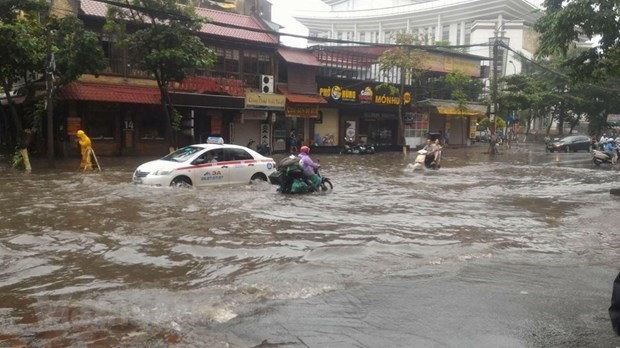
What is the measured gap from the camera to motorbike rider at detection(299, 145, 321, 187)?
13805mm

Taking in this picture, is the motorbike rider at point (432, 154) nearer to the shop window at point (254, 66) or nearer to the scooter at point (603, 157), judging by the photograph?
the scooter at point (603, 157)

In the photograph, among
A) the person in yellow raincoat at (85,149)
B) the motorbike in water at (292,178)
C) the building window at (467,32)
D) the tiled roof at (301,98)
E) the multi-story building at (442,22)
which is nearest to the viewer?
the motorbike in water at (292,178)

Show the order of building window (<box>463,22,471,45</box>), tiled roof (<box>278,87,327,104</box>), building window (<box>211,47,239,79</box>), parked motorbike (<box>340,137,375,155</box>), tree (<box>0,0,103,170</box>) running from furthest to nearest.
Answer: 1. building window (<box>463,22,471,45</box>)
2. parked motorbike (<box>340,137,375,155</box>)
3. tiled roof (<box>278,87,327,104</box>)
4. building window (<box>211,47,239,79</box>)
5. tree (<box>0,0,103,170</box>)

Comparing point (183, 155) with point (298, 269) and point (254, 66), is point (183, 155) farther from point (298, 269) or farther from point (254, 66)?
point (254, 66)

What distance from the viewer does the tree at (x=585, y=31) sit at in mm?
12227

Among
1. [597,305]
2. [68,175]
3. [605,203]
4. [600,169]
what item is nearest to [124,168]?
[68,175]

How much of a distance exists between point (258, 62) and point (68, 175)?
49.3 feet

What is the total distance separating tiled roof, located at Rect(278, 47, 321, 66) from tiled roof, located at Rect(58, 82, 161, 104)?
→ 8.20m

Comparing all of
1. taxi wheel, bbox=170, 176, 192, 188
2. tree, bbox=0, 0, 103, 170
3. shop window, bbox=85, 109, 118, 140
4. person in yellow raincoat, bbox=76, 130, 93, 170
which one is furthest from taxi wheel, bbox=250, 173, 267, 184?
shop window, bbox=85, 109, 118, 140

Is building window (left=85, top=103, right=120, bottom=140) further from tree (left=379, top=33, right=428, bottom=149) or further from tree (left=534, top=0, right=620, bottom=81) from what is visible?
tree (left=534, top=0, right=620, bottom=81)

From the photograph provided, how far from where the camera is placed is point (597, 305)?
5375 mm

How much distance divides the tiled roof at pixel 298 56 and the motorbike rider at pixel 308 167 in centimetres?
1747

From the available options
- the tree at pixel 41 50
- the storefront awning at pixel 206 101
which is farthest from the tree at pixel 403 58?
the tree at pixel 41 50

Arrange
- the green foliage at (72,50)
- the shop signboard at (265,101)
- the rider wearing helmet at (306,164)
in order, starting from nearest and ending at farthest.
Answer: the rider wearing helmet at (306,164) < the green foliage at (72,50) < the shop signboard at (265,101)
